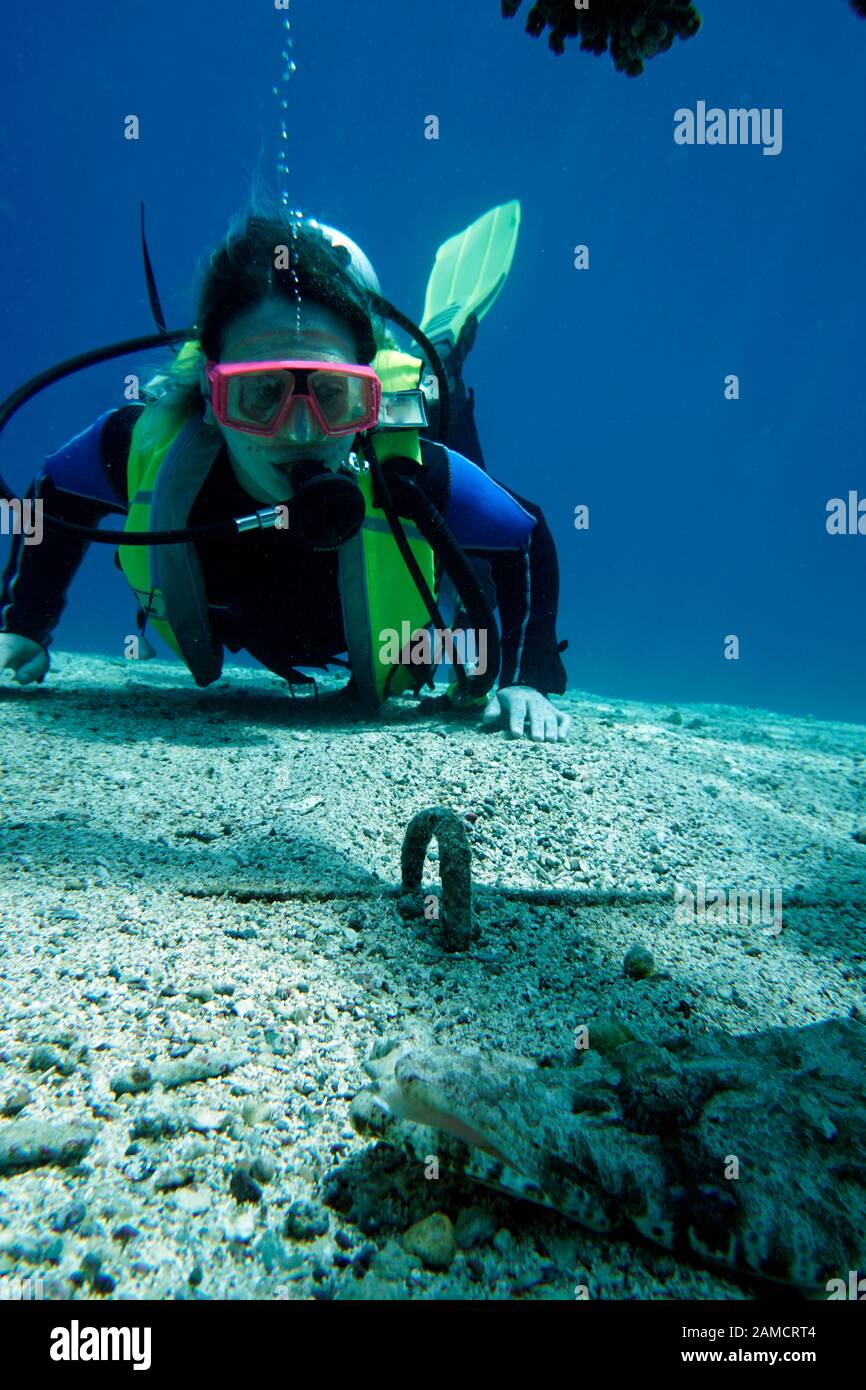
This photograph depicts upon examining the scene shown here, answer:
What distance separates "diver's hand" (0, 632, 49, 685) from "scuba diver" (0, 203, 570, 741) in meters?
0.02

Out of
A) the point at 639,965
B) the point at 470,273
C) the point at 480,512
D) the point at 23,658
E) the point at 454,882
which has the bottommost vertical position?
the point at 639,965

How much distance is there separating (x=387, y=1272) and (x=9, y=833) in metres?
1.94

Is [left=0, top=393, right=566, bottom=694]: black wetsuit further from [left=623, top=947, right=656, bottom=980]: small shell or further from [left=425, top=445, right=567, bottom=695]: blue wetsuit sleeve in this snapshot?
[left=623, top=947, right=656, bottom=980]: small shell

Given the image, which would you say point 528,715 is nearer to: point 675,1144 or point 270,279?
point 270,279

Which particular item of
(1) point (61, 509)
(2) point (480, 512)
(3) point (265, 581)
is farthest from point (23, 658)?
(2) point (480, 512)

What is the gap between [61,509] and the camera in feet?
14.9

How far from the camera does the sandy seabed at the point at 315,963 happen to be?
0.92m

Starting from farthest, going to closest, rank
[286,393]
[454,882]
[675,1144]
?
[286,393] < [454,882] < [675,1144]

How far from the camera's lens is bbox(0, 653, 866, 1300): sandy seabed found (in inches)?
36.0

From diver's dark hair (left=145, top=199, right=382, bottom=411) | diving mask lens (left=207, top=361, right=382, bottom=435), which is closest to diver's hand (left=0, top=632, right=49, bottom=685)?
diver's dark hair (left=145, top=199, right=382, bottom=411)

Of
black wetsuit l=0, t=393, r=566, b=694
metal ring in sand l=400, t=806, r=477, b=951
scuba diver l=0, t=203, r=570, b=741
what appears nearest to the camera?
metal ring in sand l=400, t=806, r=477, b=951

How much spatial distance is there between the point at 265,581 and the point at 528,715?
1975 mm
